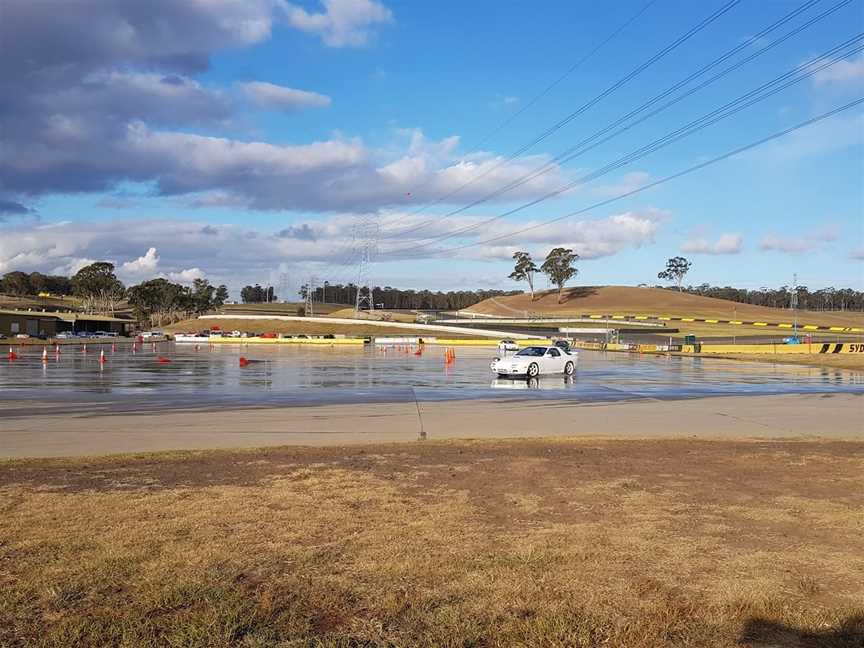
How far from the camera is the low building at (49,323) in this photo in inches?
3597

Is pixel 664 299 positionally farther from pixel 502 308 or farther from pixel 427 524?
pixel 427 524

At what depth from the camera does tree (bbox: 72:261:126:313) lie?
161m

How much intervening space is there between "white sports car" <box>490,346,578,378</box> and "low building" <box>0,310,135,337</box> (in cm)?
8113

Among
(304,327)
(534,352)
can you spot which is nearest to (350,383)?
(534,352)

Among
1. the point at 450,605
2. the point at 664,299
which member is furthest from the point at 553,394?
the point at 664,299

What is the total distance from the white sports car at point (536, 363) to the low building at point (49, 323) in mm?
81125

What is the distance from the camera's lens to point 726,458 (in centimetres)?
1108

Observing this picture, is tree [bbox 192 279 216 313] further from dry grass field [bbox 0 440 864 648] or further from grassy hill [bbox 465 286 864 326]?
dry grass field [bbox 0 440 864 648]

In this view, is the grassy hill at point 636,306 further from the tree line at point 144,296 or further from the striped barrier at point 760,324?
the tree line at point 144,296

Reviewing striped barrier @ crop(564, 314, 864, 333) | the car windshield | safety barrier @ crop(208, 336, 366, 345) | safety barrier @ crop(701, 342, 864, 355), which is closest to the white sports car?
the car windshield

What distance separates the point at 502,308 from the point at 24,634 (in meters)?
171

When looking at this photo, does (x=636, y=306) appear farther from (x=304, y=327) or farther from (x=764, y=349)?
(x=764, y=349)

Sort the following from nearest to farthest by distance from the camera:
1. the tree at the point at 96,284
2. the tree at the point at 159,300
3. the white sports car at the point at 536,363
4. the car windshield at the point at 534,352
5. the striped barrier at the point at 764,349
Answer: the white sports car at the point at 536,363
the car windshield at the point at 534,352
the striped barrier at the point at 764,349
the tree at the point at 159,300
the tree at the point at 96,284

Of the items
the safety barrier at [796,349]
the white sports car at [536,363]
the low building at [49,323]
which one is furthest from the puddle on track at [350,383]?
the low building at [49,323]
